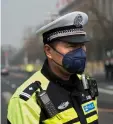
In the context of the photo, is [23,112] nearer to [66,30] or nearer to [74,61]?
[74,61]

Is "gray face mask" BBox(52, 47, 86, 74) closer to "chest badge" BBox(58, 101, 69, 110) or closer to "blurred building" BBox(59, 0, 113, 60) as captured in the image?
"chest badge" BBox(58, 101, 69, 110)

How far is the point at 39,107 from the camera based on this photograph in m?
2.49

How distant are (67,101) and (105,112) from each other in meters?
9.94

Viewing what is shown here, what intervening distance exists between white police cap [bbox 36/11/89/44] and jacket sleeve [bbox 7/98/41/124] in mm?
423

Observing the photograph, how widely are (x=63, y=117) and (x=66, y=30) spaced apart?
0.50m

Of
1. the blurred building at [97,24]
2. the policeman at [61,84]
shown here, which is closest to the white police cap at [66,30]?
the policeman at [61,84]

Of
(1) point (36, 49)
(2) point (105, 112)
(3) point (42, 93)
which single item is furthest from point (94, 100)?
(1) point (36, 49)

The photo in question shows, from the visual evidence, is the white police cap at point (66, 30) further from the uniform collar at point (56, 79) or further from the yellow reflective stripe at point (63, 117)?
the yellow reflective stripe at point (63, 117)

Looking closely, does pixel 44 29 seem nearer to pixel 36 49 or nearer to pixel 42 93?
pixel 42 93

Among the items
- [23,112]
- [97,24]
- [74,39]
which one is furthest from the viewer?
[97,24]

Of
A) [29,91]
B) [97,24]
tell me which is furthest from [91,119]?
[97,24]

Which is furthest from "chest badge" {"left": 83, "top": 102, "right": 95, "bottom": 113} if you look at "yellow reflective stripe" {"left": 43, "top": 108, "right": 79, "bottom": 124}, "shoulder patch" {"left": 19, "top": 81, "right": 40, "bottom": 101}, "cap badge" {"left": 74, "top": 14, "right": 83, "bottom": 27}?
"cap badge" {"left": 74, "top": 14, "right": 83, "bottom": 27}

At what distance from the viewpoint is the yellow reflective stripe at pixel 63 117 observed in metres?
2.54

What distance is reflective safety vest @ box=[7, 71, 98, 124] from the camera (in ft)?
8.01
